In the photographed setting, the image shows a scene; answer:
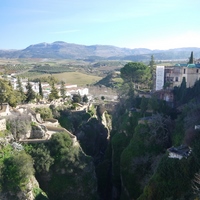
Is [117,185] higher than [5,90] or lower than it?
lower

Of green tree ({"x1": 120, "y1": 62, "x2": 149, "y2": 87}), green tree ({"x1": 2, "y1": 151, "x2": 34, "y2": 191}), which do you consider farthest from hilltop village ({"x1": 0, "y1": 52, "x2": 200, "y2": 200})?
green tree ({"x1": 120, "y1": 62, "x2": 149, "y2": 87})

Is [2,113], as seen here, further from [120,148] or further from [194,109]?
[194,109]

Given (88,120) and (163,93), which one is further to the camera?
(88,120)

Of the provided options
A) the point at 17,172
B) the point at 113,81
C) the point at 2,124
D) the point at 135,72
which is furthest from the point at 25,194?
the point at 113,81

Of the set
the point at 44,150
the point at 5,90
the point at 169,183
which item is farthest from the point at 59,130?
the point at 169,183

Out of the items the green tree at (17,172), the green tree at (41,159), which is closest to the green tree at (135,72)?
the green tree at (41,159)

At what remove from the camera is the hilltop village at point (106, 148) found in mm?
25984

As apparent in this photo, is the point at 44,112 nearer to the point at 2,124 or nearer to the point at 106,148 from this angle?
the point at 2,124

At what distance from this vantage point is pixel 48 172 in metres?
33.0

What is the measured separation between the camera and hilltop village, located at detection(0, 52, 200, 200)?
25984mm

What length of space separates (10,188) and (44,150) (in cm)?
629

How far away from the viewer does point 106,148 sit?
5066cm

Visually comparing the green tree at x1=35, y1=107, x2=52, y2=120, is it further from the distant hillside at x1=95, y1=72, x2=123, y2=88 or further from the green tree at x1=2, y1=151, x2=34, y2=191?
the distant hillside at x1=95, y1=72, x2=123, y2=88

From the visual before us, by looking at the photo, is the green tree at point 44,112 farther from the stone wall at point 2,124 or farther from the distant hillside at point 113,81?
the distant hillside at point 113,81
